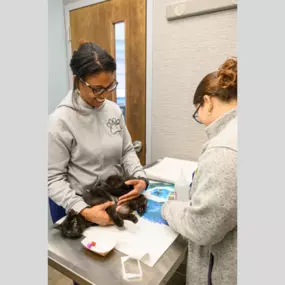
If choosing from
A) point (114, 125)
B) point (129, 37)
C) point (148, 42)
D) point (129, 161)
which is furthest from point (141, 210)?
point (129, 37)

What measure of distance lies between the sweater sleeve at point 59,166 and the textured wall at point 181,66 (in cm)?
103

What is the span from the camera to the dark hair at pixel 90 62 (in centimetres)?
100

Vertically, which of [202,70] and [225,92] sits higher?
[202,70]

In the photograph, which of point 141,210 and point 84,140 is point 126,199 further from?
point 84,140

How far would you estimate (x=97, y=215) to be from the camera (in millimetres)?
869

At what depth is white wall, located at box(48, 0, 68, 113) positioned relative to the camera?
219 centimetres

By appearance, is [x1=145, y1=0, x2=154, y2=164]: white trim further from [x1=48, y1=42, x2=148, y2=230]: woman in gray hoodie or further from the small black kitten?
the small black kitten

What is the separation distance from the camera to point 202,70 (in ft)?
5.45

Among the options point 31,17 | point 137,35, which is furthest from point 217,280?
point 137,35

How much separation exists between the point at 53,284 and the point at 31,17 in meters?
2.00

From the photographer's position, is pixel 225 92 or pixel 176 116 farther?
pixel 176 116

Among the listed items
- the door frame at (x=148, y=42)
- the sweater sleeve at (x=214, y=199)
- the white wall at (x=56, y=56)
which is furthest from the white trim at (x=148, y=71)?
the sweater sleeve at (x=214, y=199)

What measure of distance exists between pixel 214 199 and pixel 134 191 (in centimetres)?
49

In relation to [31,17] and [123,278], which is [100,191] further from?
[31,17]
